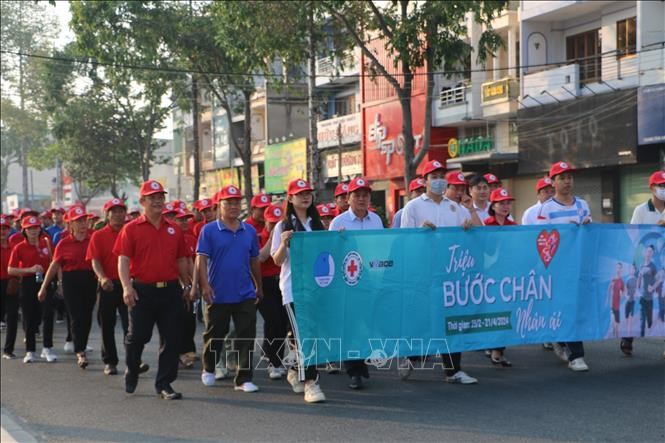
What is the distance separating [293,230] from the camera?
7844 mm

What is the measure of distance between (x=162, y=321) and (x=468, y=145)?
75.8 ft

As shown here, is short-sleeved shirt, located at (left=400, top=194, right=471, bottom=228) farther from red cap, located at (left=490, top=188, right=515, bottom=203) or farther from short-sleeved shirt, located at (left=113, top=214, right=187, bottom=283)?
short-sleeved shirt, located at (left=113, top=214, right=187, bottom=283)

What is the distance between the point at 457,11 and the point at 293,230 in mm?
11336

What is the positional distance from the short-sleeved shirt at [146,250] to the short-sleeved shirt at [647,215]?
513 centimetres

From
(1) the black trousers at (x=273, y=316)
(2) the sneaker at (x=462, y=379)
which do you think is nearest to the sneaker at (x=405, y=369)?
(2) the sneaker at (x=462, y=379)

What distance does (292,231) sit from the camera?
24.9 feet

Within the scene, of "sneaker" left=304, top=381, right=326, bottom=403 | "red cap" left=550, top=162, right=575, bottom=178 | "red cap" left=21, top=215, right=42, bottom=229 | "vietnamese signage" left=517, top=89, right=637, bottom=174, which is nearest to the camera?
"sneaker" left=304, top=381, right=326, bottom=403

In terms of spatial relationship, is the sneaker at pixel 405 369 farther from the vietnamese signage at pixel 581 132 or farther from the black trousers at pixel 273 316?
the vietnamese signage at pixel 581 132

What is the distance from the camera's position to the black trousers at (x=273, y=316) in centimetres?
874

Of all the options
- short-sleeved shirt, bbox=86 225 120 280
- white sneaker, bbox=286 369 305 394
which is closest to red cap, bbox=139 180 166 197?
short-sleeved shirt, bbox=86 225 120 280

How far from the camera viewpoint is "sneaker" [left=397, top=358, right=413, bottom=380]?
8.59 meters

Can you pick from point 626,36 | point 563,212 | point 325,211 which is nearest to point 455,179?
point 563,212

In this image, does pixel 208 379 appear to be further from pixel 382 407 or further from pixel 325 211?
pixel 325 211

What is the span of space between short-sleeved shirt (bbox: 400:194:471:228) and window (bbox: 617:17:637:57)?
56.4 feet
